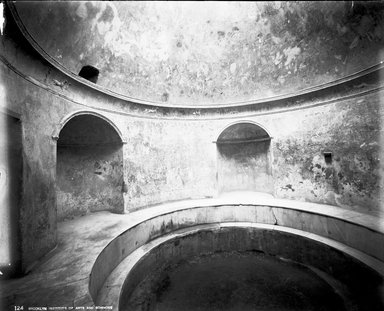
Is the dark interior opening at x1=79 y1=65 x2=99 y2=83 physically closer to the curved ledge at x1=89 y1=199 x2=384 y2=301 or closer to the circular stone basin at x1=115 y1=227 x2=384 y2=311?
the curved ledge at x1=89 y1=199 x2=384 y2=301

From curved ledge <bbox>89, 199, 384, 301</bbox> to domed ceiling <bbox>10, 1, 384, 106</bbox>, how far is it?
4.42 m

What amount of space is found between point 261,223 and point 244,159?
12.6 ft

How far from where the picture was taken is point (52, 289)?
279 centimetres

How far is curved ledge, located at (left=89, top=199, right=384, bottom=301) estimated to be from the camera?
4.30m

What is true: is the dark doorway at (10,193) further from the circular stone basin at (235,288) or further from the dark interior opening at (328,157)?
the dark interior opening at (328,157)

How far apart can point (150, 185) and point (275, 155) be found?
205 inches

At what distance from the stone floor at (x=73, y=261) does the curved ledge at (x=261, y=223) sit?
0.31 feet

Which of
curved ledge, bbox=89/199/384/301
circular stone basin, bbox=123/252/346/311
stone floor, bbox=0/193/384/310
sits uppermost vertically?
stone floor, bbox=0/193/384/310

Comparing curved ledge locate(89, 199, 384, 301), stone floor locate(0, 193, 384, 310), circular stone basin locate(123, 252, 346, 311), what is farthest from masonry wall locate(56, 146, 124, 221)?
circular stone basin locate(123, 252, 346, 311)

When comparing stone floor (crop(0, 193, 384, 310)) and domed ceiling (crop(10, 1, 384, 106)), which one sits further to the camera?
domed ceiling (crop(10, 1, 384, 106))

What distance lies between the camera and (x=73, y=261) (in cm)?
360

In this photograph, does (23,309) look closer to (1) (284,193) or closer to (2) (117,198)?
(2) (117,198)

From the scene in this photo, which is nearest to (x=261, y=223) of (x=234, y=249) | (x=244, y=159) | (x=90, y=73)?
(x=234, y=249)

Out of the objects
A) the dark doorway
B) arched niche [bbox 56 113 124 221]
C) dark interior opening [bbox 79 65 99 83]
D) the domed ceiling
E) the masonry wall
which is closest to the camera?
the dark doorway
